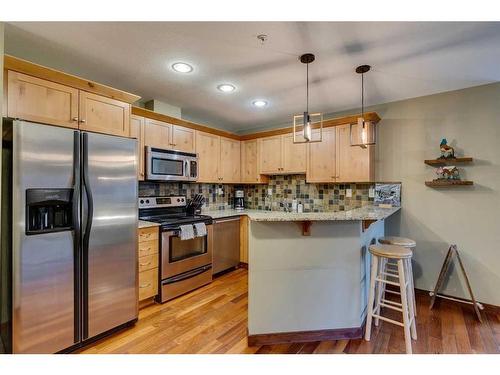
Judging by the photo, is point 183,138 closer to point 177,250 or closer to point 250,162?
point 250,162

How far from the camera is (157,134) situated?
300 centimetres

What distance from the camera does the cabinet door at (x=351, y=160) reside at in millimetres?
3066

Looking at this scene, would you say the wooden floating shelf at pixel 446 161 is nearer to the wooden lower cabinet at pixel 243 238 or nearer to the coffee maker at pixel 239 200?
the wooden lower cabinet at pixel 243 238

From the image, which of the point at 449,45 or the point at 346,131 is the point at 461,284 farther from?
the point at 449,45

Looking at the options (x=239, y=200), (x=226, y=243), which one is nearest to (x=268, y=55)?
(x=226, y=243)

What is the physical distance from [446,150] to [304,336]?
248cm

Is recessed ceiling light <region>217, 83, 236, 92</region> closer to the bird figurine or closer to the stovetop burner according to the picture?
the stovetop burner

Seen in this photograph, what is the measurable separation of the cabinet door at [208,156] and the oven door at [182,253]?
87cm

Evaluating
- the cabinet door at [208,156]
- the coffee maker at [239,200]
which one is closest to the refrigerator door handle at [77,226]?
the cabinet door at [208,156]

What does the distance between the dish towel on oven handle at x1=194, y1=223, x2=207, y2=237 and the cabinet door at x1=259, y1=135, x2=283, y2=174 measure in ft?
4.95
